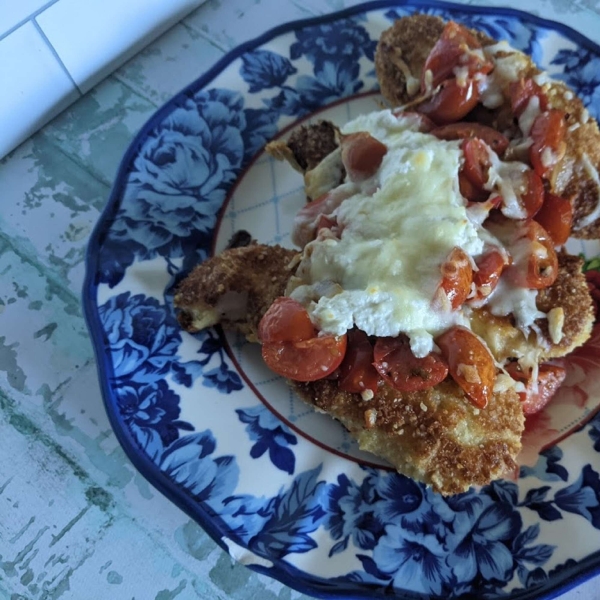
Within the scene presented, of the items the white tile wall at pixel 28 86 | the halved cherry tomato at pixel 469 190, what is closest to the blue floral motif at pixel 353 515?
the halved cherry tomato at pixel 469 190

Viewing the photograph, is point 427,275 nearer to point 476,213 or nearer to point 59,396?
point 476,213

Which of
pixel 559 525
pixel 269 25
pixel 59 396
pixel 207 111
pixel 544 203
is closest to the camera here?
pixel 559 525

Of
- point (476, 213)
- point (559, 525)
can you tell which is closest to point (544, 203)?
point (476, 213)

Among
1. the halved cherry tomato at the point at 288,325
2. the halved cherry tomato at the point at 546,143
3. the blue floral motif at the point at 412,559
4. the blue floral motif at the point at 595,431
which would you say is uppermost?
the halved cherry tomato at the point at 288,325

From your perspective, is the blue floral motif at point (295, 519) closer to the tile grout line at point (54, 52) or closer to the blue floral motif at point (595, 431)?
the blue floral motif at point (595, 431)

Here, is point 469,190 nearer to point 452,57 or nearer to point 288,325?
point 452,57
